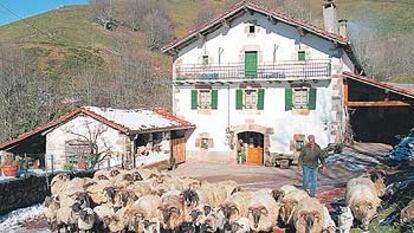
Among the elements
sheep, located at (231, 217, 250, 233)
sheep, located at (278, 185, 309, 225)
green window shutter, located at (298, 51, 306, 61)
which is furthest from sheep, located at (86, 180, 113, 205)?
green window shutter, located at (298, 51, 306, 61)

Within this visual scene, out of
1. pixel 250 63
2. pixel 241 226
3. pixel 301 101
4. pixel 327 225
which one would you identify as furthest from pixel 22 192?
pixel 301 101

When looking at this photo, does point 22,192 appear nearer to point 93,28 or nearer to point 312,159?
point 312,159

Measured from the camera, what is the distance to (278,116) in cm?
2781

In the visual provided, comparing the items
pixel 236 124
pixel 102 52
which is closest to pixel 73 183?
pixel 236 124

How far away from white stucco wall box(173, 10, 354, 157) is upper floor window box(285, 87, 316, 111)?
10.0 inches

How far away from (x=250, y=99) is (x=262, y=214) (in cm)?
1682

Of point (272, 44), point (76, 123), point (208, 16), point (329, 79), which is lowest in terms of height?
point (76, 123)

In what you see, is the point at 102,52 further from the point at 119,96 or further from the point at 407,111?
the point at 407,111

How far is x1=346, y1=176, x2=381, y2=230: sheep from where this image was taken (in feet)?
39.0

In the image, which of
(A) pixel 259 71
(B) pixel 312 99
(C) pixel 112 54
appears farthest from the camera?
(C) pixel 112 54

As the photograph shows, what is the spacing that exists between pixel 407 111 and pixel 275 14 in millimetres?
10429

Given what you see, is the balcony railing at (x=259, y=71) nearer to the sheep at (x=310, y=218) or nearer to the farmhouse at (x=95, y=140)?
the farmhouse at (x=95, y=140)

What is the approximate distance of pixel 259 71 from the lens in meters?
28.1

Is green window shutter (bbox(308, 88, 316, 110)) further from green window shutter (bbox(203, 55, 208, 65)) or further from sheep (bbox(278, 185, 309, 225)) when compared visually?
sheep (bbox(278, 185, 309, 225))
